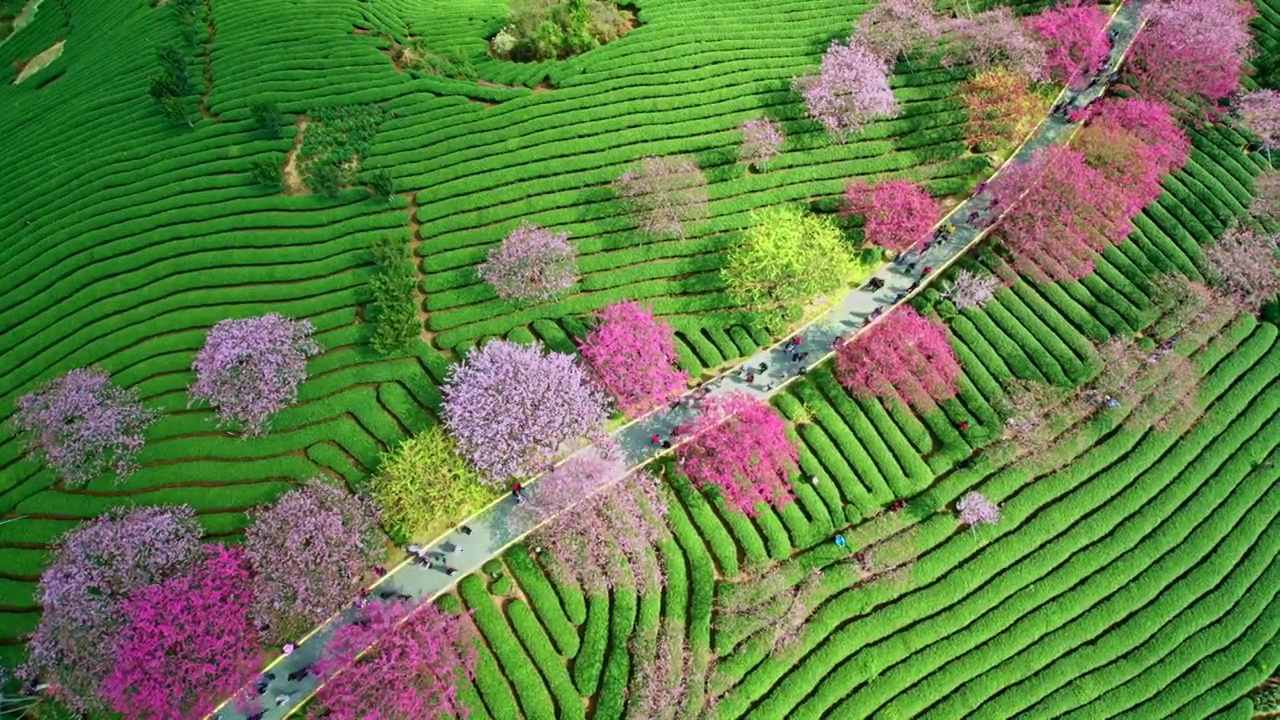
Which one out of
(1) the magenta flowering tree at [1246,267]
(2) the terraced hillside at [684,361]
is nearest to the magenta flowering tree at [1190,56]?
(2) the terraced hillside at [684,361]

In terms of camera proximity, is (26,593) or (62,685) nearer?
(62,685)

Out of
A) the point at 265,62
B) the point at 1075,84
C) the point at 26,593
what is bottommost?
the point at 1075,84

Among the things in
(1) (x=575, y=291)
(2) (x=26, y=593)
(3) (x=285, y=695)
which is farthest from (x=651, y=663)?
(2) (x=26, y=593)

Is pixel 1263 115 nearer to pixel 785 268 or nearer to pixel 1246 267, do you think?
pixel 1246 267

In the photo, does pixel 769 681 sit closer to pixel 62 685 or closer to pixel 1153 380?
pixel 1153 380

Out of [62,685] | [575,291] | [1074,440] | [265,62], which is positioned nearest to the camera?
[62,685]

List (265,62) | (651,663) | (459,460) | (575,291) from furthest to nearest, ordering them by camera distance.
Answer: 1. (265,62)
2. (575,291)
3. (459,460)
4. (651,663)

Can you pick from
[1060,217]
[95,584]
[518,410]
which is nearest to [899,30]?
[1060,217]

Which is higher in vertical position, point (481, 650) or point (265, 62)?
point (265, 62)
